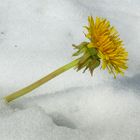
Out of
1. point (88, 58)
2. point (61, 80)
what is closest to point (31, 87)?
point (88, 58)

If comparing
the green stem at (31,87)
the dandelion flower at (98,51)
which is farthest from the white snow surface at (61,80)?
the dandelion flower at (98,51)

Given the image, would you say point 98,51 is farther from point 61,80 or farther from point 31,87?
point 61,80

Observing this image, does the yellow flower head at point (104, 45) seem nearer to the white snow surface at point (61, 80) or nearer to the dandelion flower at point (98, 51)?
the dandelion flower at point (98, 51)

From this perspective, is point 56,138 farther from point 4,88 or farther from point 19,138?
point 4,88

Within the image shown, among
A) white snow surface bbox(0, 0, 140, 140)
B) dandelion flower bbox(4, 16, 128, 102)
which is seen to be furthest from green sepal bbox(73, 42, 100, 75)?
white snow surface bbox(0, 0, 140, 140)

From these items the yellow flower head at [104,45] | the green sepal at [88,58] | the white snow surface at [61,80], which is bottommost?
the white snow surface at [61,80]

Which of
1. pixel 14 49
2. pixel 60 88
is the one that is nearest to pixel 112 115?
pixel 60 88

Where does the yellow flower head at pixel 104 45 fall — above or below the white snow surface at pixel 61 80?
above

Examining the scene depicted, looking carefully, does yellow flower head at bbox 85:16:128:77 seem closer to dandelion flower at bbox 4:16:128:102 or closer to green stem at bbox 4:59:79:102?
dandelion flower at bbox 4:16:128:102
